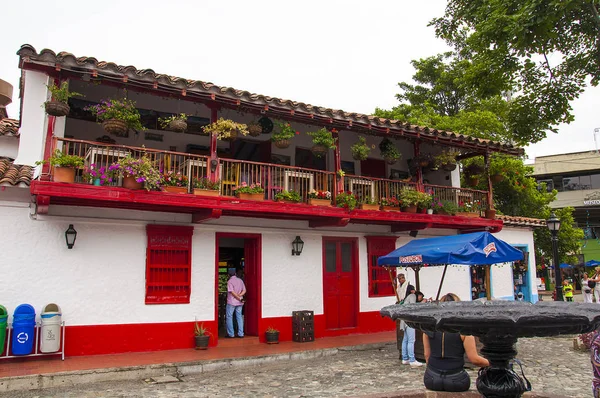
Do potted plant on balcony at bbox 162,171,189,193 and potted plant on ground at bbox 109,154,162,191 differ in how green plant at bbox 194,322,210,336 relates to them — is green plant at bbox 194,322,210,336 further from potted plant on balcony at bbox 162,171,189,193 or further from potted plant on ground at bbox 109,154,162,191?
potted plant on ground at bbox 109,154,162,191

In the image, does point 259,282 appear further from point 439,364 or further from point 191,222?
point 439,364

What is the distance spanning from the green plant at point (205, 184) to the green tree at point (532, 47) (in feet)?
24.8

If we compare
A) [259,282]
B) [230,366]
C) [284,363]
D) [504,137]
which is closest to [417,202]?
A: [259,282]

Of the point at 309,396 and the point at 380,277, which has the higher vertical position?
the point at 380,277

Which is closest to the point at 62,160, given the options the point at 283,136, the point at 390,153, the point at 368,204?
the point at 283,136

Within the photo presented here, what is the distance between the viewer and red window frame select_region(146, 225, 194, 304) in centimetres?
1098

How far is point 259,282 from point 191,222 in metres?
2.34

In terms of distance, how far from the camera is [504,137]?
23.2 m

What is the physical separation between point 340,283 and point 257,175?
4152 mm

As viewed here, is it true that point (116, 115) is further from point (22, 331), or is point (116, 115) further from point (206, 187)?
point (22, 331)

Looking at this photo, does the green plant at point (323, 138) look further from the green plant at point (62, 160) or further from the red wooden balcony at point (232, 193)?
the green plant at point (62, 160)

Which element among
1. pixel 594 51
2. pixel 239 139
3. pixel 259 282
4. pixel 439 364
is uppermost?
pixel 594 51

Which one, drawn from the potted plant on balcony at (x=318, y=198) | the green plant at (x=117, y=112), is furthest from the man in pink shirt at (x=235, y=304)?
the green plant at (x=117, y=112)

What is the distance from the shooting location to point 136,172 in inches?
387
